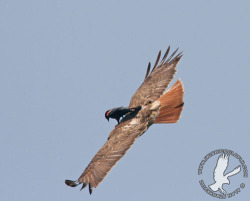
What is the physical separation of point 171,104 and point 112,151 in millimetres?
2941

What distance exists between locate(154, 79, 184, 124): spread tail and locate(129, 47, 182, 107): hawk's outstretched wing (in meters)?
0.37

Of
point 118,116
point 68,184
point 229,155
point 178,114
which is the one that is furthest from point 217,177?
point 68,184

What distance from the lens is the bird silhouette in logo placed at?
63.0ft

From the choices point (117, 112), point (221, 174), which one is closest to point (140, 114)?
point (117, 112)

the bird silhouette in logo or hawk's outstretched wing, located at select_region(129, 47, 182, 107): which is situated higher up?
hawk's outstretched wing, located at select_region(129, 47, 182, 107)

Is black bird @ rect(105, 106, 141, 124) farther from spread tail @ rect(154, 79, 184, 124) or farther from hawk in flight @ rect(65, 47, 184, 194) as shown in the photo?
spread tail @ rect(154, 79, 184, 124)

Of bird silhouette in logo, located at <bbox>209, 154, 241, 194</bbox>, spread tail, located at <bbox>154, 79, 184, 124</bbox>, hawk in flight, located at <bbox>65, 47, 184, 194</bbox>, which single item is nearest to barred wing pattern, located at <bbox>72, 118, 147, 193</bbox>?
hawk in flight, located at <bbox>65, 47, 184, 194</bbox>

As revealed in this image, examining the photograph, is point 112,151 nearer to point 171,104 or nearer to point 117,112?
point 117,112

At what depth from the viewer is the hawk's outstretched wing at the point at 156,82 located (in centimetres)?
1973

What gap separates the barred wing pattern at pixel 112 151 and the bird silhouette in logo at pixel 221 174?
8.52ft

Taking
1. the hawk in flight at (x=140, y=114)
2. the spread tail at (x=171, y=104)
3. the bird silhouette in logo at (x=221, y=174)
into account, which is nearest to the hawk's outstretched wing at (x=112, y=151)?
the hawk in flight at (x=140, y=114)

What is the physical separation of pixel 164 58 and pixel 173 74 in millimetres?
1014

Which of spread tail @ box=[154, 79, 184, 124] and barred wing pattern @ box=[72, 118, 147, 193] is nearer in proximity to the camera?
barred wing pattern @ box=[72, 118, 147, 193]

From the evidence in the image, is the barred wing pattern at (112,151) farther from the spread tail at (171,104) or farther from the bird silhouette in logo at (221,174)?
the bird silhouette in logo at (221,174)
